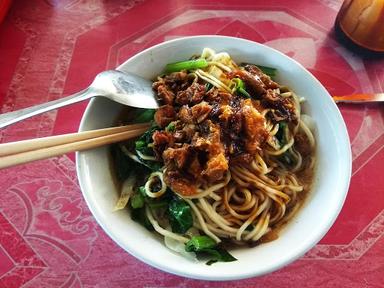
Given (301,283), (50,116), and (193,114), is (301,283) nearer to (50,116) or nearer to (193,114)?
(193,114)

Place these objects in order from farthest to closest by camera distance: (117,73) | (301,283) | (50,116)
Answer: (50,116), (117,73), (301,283)

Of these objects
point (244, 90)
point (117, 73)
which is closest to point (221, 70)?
point (244, 90)

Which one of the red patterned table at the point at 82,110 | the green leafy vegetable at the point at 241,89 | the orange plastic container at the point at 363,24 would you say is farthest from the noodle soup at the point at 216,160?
the orange plastic container at the point at 363,24

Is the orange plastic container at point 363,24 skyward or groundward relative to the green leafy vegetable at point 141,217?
skyward

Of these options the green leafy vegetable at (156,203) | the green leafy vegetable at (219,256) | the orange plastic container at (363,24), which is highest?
the orange plastic container at (363,24)

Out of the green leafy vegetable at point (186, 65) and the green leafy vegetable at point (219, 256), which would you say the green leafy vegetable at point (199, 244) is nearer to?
the green leafy vegetable at point (219, 256)

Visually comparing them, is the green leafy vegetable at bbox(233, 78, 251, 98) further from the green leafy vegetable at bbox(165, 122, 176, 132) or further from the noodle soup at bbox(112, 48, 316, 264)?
the green leafy vegetable at bbox(165, 122, 176, 132)

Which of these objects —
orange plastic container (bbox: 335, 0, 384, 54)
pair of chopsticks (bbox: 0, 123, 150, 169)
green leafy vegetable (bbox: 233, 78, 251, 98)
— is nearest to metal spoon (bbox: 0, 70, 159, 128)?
pair of chopsticks (bbox: 0, 123, 150, 169)
